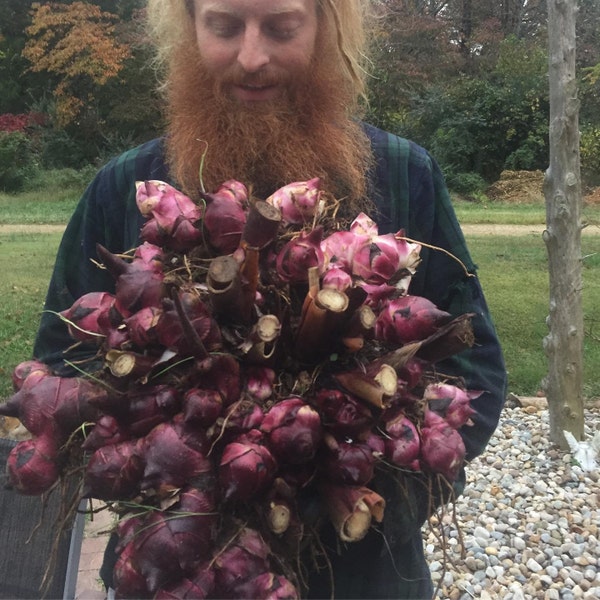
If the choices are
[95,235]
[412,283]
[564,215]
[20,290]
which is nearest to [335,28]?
[412,283]

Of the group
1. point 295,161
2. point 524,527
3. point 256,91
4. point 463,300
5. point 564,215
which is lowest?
point 524,527

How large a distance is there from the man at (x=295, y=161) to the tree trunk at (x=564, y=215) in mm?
2766

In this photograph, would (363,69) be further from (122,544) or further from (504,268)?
(504,268)

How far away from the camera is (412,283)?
66.9 inches

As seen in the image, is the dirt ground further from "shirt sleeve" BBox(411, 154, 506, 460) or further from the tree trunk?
"shirt sleeve" BBox(411, 154, 506, 460)

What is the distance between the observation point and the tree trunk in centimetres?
432

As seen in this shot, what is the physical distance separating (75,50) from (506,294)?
16394mm

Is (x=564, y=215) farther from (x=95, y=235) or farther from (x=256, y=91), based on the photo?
(x=95, y=235)

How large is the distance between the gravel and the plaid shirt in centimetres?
165

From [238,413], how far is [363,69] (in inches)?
53.2

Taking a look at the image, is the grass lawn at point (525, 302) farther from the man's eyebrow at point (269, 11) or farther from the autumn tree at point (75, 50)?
the autumn tree at point (75, 50)

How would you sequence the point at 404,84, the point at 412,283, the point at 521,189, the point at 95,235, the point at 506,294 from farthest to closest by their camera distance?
1. the point at 404,84
2. the point at 521,189
3. the point at 506,294
4. the point at 95,235
5. the point at 412,283

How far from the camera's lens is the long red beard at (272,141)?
5.66ft

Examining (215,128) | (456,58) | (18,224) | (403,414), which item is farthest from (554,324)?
(456,58)
